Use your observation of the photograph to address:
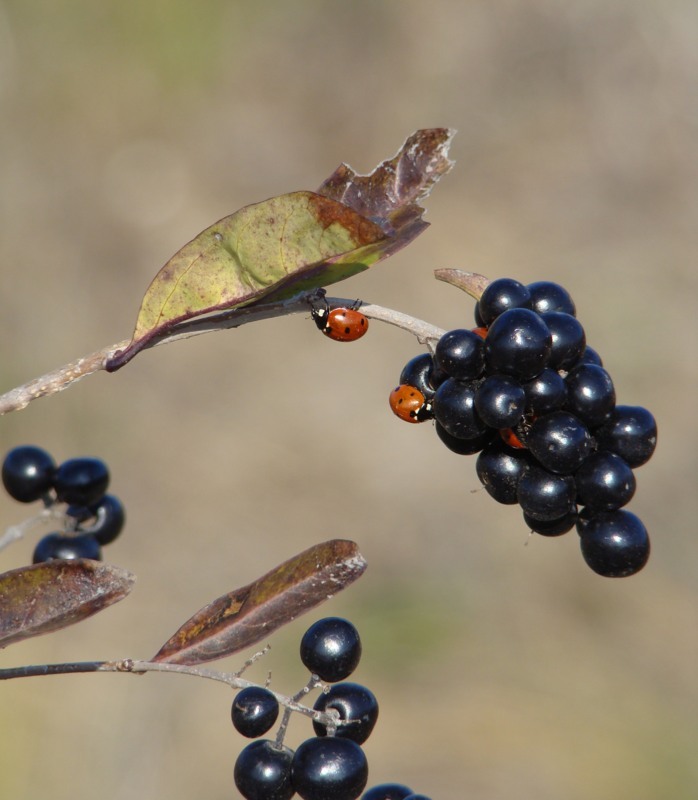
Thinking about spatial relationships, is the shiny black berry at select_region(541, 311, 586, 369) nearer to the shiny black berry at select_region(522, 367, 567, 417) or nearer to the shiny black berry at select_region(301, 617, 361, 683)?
the shiny black berry at select_region(522, 367, 567, 417)

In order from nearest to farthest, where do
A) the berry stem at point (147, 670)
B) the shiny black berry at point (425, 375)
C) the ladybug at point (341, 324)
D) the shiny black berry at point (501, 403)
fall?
the berry stem at point (147, 670) < the shiny black berry at point (501, 403) < the shiny black berry at point (425, 375) < the ladybug at point (341, 324)

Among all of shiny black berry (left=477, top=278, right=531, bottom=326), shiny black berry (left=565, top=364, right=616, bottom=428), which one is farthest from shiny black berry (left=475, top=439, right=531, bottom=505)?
shiny black berry (left=477, top=278, right=531, bottom=326)

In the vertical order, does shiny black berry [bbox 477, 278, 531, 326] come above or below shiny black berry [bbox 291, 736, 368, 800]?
above

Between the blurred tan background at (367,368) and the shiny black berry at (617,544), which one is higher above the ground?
the blurred tan background at (367,368)

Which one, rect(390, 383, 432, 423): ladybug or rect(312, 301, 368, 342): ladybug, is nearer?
rect(390, 383, 432, 423): ladybug

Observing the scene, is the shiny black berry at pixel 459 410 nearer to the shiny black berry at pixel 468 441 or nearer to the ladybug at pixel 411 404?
the shiny black berry at pixel 468 441

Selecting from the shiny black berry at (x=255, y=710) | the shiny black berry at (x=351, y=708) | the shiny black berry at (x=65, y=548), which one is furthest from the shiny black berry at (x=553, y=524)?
the shiny black berry at (x=65, y=548)
